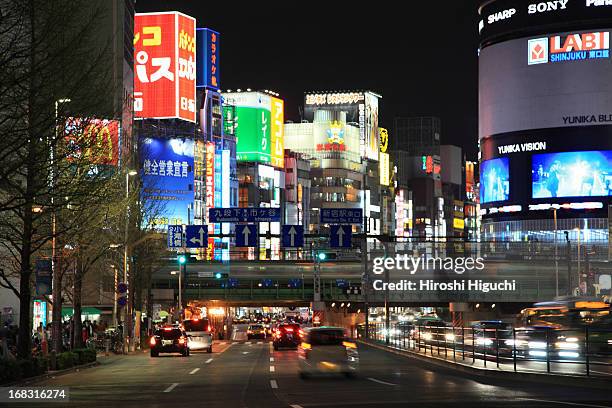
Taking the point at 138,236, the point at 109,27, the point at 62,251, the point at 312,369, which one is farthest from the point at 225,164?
the point at 312,369

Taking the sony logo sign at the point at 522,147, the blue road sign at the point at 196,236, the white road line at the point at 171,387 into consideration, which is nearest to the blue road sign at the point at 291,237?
the blue road sign at the point at 196,236

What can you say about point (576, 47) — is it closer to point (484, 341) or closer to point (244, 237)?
point (244, 237)

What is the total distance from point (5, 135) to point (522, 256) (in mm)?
81364

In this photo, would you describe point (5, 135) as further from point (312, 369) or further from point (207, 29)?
point (207, 29)

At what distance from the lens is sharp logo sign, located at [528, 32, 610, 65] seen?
15525 centimetres

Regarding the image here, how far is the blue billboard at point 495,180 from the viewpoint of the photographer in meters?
157

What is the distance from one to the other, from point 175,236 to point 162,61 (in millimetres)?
68863

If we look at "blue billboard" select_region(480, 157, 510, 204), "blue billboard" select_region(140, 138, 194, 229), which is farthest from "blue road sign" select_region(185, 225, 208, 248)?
"blue billboard" select_region(480, 157, 510, 204)

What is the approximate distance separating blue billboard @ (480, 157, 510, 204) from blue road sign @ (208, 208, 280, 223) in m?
85.2

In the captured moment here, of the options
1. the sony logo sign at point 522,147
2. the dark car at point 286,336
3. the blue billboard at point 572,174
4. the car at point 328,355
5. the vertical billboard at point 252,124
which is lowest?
the dark car at point 286,336

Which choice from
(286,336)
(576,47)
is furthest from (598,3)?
(286,336)

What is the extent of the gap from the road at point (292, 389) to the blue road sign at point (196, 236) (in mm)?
33260

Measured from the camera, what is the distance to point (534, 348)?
117ft

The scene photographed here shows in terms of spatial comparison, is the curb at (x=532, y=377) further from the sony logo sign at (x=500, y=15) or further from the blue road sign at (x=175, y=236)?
the sony logo sign at (x=500, y=15)
